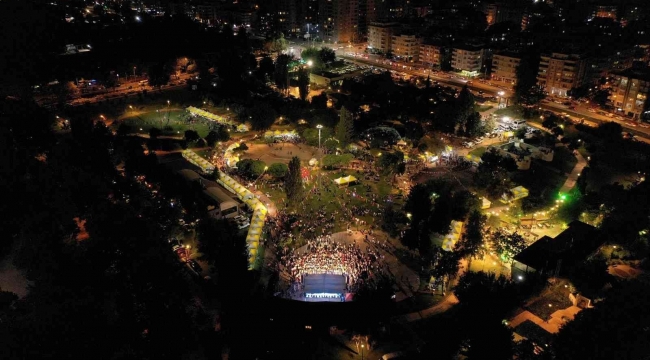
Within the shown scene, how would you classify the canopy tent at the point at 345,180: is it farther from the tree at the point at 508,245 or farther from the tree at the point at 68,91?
the tree at the point at 68,91

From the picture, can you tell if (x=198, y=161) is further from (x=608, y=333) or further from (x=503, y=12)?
(x=503, y=12)

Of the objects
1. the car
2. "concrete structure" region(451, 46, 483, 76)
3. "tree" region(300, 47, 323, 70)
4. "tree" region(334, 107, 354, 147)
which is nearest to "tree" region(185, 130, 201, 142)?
"tree" region(334, 107, 354, 147)

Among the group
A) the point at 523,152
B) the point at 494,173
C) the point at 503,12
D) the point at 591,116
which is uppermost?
the point at 503,12

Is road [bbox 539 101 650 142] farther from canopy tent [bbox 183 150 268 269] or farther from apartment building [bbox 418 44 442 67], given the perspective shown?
canopy tent [bbox 183 150 268 269]

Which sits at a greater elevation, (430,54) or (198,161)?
(430,54)

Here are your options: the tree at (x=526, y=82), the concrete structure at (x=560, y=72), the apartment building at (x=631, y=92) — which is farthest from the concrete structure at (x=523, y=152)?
the concrete structure at (x=560, y=72)

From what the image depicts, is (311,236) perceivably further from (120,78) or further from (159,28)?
(159,28)

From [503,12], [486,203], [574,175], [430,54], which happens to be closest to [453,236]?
[486,203]
